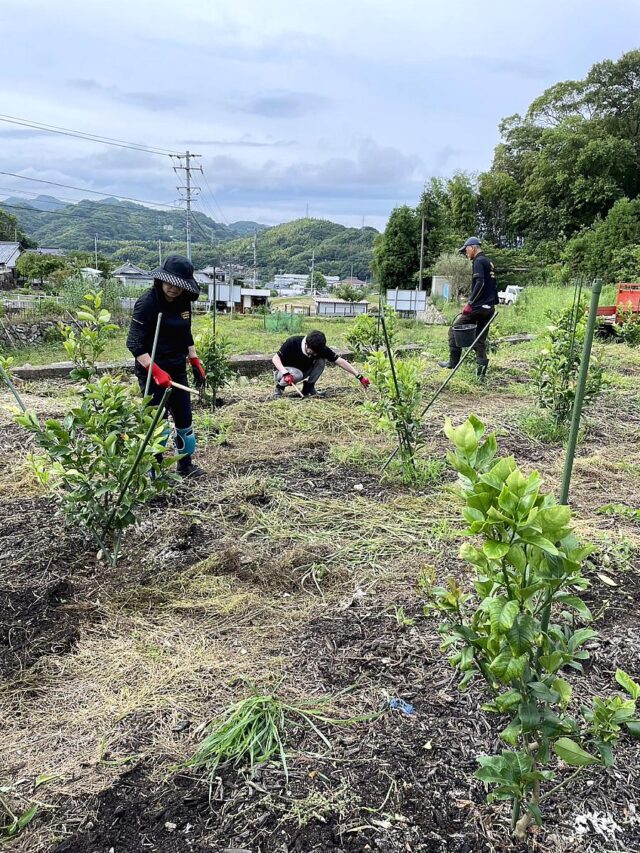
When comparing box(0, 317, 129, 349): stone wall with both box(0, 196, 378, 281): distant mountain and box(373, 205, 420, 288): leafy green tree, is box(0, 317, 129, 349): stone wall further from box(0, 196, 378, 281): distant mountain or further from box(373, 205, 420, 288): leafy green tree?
box(0, 196, 378, 281): distant mountain

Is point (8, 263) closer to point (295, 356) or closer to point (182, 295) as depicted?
point (295, 356)

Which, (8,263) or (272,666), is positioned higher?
(8,263)

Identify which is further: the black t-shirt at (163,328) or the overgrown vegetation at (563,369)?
the overgrown vegetation at (563,369)

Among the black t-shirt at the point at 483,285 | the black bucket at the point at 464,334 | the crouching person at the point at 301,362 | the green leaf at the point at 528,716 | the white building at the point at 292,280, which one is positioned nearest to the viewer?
the green leaf at the point at 528,716

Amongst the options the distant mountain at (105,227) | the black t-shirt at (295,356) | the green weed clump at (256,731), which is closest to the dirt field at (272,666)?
the green weed clump at (256,731)

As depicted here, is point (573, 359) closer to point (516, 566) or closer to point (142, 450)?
point (142, 450)

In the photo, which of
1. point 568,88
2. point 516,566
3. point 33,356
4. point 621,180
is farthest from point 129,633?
point 568,88

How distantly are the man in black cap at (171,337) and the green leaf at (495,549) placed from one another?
2427mm

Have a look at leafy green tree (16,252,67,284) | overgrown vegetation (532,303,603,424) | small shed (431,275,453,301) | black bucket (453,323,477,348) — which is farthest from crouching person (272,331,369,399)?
leafy green tree (16,252,67,284)

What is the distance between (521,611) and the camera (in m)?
1.25

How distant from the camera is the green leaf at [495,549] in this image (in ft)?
3.62

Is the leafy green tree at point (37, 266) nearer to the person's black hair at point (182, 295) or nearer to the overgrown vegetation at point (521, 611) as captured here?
the person's black hair at point (182, 295)

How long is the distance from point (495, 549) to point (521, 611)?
0.75 ft

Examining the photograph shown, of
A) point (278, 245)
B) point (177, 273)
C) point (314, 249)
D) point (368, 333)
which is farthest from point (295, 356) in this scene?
point (278, 245)
